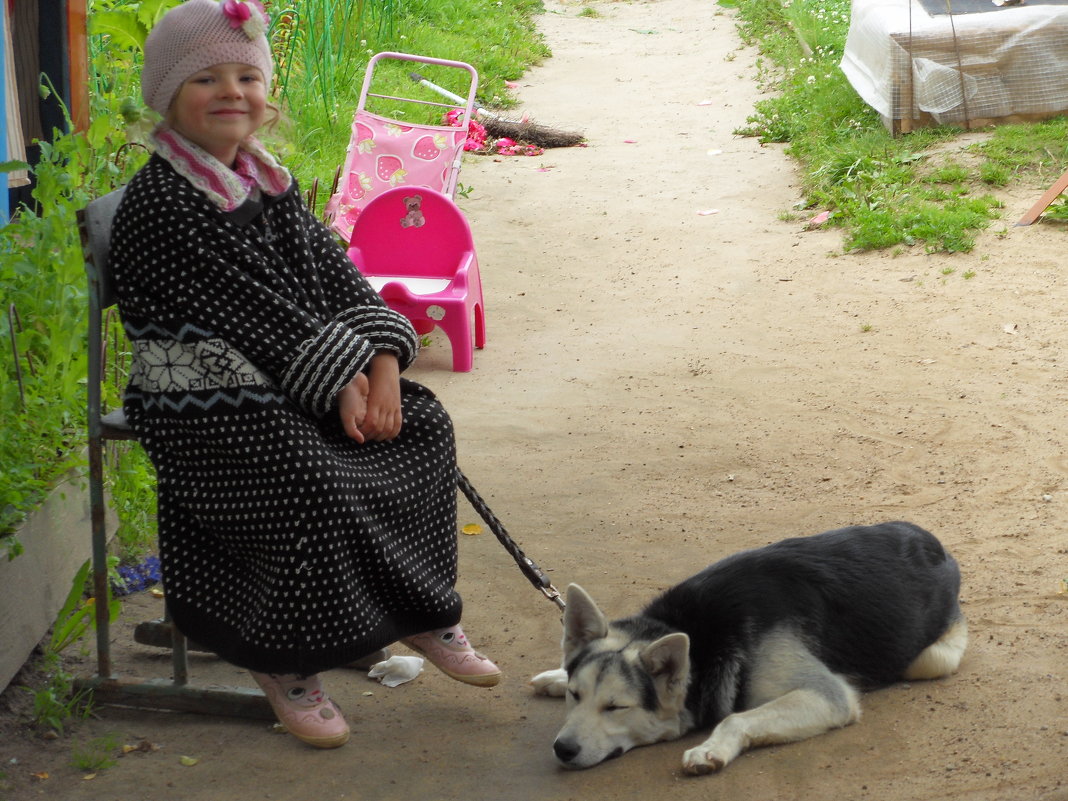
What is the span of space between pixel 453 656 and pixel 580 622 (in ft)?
1.23

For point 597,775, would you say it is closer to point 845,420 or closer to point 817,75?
point 845,420

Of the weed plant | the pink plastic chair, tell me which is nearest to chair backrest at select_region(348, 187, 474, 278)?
the pink plastic chair

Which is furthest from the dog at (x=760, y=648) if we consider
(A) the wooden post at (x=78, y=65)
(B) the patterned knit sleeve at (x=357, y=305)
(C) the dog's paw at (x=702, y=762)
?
(A) the wooden post at (x=78, y=65)

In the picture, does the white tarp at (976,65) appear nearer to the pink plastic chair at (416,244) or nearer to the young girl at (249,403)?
the pink plastic chair at (416,244)

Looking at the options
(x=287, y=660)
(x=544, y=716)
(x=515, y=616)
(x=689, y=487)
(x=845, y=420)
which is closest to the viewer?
(x=287, y=660)

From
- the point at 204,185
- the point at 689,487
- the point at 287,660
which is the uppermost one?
the point at 204,185

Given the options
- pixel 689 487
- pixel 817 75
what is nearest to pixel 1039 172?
Answer: pixel 817 75

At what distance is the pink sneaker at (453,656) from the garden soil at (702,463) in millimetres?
135

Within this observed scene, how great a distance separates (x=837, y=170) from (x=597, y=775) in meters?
6.95

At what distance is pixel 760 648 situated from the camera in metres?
3.24

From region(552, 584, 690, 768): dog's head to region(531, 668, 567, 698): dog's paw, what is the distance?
20cm

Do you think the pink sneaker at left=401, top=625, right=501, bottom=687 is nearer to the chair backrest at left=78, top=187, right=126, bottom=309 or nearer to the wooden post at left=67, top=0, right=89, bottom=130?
the chair backrest at left=78, top=187, right=126, bottom=309

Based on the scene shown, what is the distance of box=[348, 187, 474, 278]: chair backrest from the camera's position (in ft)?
21.9

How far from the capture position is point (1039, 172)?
8.42 m
